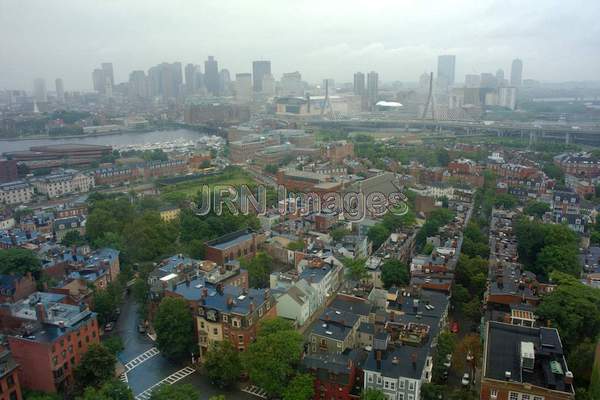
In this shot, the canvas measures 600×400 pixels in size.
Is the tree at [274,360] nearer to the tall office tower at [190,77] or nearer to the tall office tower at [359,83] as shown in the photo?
Answer: the tall office tower at [359,83]

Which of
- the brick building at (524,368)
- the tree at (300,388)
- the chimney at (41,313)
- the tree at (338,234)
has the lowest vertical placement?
the tree at (300,388)

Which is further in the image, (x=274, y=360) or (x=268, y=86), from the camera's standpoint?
(x=268, y=86)

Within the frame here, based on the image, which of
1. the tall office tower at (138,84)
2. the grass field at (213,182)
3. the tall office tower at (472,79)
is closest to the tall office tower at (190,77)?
the tall office tower at (138,84)

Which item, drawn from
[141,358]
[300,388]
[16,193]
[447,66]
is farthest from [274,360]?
[447,66]

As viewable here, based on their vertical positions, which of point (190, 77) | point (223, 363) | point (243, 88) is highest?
point (190, 77)

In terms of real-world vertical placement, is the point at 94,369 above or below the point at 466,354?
above

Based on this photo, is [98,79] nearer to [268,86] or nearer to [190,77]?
[190,77]

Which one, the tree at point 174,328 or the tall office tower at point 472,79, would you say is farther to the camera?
the tall office tower at point 472,79
